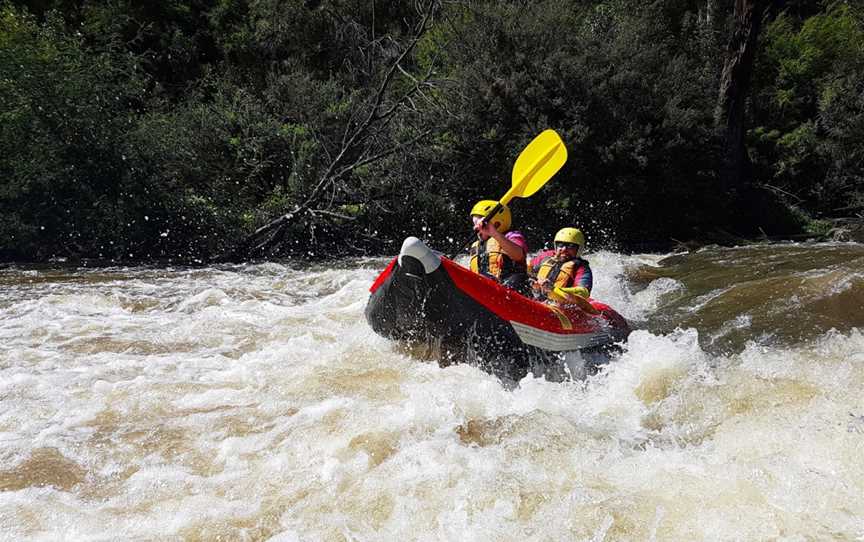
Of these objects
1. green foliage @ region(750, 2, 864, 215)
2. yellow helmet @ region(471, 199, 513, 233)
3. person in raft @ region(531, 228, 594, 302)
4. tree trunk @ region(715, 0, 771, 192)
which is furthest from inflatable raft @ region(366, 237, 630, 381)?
green foliage @ region(750, 2, 864, 215)

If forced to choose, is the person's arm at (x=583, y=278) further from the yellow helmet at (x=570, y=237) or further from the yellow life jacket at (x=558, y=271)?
the yellow helmet at (x=570, y=237)

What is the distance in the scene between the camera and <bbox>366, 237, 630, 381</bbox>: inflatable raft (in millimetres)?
4094

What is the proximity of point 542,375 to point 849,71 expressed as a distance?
14.8 metres

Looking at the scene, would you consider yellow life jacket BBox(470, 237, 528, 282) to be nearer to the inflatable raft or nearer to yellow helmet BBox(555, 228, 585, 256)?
yellow helmet BBox(555, 228, 585, 256)

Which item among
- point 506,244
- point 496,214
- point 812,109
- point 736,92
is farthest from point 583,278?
point 812,109

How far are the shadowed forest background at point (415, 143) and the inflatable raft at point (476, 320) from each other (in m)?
5.85

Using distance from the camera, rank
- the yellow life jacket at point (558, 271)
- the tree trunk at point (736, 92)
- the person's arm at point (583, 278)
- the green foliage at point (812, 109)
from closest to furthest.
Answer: the person's arm at point (583, 278) → the yellow life jacket at point (558, 271) → the tree trunk at point (736, 92) → the green foliage at point (812, 109)

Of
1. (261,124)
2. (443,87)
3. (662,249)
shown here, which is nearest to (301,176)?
(261,124)

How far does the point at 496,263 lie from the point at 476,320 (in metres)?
0.81

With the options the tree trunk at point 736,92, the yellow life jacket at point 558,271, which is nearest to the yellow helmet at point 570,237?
the yellow life jacket at point 558,271

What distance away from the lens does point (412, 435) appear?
3299 mm

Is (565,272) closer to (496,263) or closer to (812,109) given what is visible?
(496,263)

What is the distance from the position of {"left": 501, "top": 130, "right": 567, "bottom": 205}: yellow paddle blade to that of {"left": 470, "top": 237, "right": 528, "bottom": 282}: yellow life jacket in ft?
2.35

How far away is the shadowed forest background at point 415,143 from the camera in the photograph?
930cm
